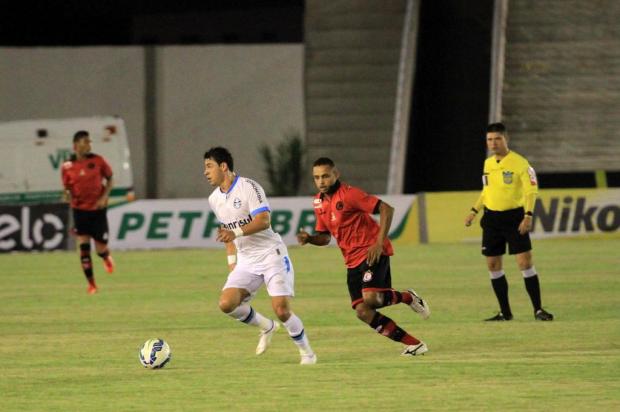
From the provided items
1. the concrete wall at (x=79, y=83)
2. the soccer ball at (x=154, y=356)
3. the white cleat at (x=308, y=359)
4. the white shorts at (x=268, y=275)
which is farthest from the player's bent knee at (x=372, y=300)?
the concrete wall at (x=79, y=83)

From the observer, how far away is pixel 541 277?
21625mm

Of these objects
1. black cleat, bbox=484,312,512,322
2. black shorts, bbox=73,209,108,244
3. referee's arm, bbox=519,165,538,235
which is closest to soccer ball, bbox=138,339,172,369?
referee's arm, bbox=519,165,538,235

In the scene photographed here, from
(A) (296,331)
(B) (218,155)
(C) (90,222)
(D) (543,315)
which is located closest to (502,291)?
(D) (543,315)

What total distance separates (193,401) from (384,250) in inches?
121

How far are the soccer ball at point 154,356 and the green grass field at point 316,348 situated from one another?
0.09m

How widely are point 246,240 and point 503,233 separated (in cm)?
382

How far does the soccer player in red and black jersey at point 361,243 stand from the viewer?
485 inches

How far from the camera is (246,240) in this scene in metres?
12.7

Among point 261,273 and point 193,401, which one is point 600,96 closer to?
point 261,273

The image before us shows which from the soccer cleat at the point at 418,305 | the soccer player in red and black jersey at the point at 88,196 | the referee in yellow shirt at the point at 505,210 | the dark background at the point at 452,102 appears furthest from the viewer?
Result: the dark background at the point at 452,102

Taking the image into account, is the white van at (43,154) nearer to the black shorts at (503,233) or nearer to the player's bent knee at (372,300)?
the black shorts at (503,233)

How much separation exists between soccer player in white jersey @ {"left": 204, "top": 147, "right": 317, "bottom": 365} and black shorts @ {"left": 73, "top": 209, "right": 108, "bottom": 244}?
8170 mm

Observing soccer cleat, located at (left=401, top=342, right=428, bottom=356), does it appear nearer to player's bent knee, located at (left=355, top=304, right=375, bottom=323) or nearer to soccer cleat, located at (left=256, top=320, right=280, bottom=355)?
player's bent knee, located at (left=355, top=304, right=375, bottom=323)

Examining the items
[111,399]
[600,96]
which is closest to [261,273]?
[111,399]
